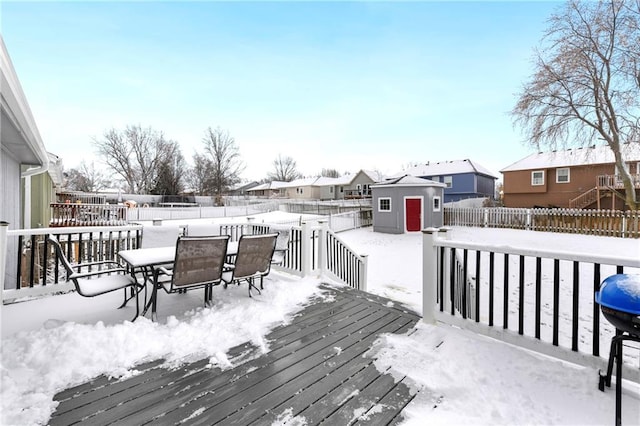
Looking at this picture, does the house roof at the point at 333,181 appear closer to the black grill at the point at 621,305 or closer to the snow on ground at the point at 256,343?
the snow on ground at the point at 256,343

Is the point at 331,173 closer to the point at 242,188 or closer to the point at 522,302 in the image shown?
the point at 242,188

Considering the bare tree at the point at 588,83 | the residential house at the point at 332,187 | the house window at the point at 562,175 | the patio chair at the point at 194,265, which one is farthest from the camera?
the residential house at the point at 332,187

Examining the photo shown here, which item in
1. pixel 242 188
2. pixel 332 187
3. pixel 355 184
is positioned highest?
pixel 242 188

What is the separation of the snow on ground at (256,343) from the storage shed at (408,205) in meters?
12.7

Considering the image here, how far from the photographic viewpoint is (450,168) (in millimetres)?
27359

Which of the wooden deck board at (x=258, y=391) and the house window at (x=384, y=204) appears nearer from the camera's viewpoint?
the wooden deck board at (x=258, y=391)

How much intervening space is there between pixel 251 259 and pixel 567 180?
81.6 ft

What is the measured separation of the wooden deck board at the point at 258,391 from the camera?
1.70 metres

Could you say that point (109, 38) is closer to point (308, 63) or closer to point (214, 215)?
point (308, 63)

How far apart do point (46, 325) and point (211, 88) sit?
46.1 feet

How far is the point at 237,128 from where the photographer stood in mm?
39469

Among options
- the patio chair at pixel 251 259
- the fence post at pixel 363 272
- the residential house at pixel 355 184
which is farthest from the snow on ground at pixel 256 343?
the residential house at pixel 355 184

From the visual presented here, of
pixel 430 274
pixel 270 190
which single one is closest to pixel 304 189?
pixel 270 190

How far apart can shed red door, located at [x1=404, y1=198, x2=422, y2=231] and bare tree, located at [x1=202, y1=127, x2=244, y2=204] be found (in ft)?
96.8
